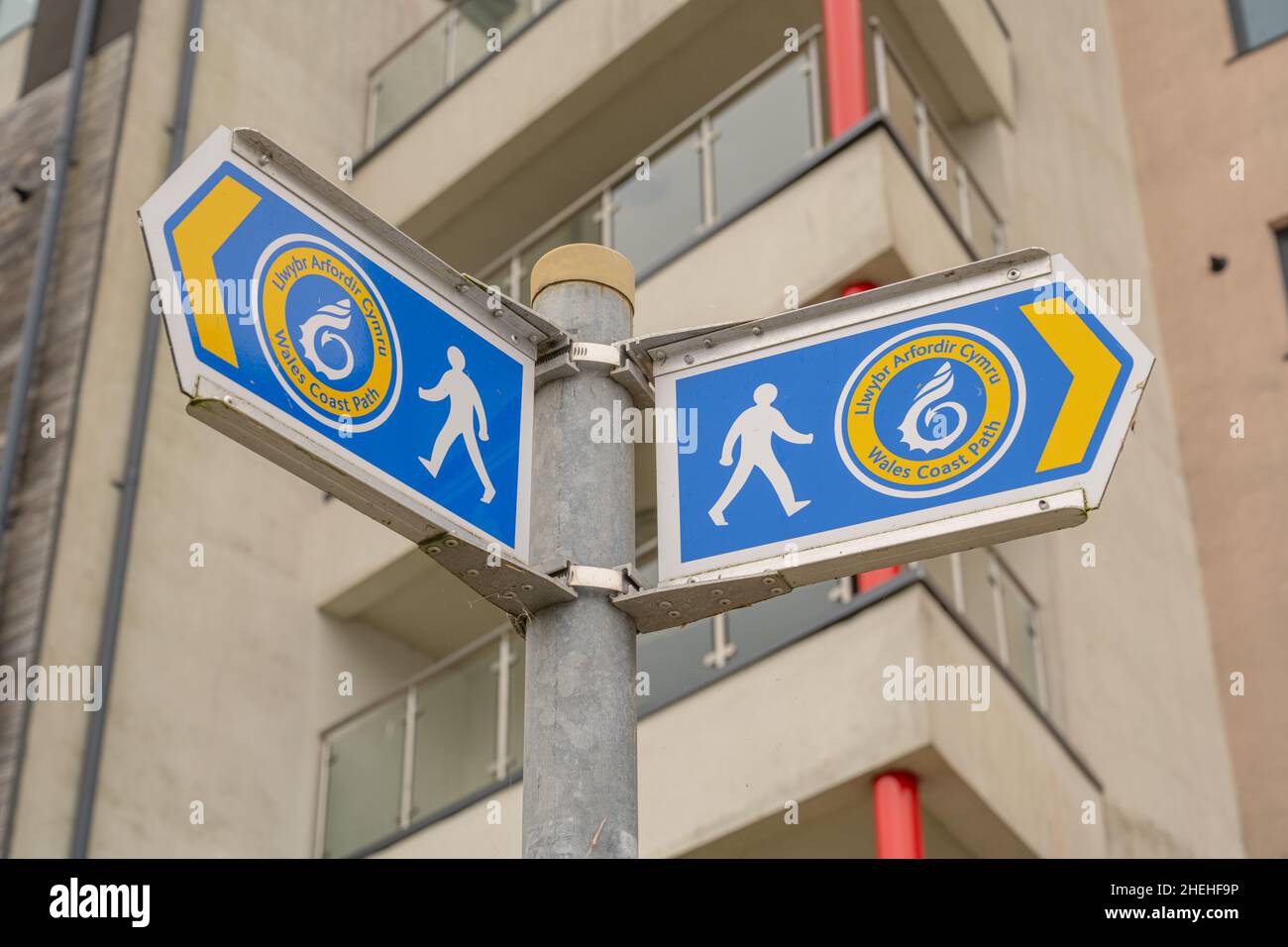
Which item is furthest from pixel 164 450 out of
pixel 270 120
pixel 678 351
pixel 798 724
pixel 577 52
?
pixel 678 351

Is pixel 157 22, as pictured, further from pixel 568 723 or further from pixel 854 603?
pixel 568 723

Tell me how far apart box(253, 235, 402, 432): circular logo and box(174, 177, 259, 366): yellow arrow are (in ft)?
0.26

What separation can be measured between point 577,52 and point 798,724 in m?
6.05

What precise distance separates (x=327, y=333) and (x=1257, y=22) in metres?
14.2

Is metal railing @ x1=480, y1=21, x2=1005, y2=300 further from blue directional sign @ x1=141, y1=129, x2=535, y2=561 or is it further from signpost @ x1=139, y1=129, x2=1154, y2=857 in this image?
blue directional sign @ x1=141, y1=129, x2=535, y2=561

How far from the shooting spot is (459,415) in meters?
3.35

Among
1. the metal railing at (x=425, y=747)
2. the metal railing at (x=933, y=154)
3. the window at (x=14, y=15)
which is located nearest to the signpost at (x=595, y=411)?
the metal railing at (x=933, y=154)

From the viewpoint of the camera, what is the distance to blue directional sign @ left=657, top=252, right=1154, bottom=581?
3.27 m

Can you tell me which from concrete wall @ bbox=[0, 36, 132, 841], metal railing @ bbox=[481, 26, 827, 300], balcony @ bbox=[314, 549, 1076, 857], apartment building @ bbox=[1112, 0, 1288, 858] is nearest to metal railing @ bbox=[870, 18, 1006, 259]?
metal railing @ bbox=[481, 26, 827, 300]

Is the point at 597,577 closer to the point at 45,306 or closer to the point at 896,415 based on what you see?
the point at 896,415

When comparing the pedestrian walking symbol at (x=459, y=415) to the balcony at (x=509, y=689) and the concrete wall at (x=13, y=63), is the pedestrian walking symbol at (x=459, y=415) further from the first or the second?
the concrete wall at (x=13, y=63)

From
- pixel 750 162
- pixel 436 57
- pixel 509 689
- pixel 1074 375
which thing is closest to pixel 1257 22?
pixel 750 162

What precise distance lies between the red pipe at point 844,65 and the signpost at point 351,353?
761 centimetres

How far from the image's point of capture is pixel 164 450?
12641mm
